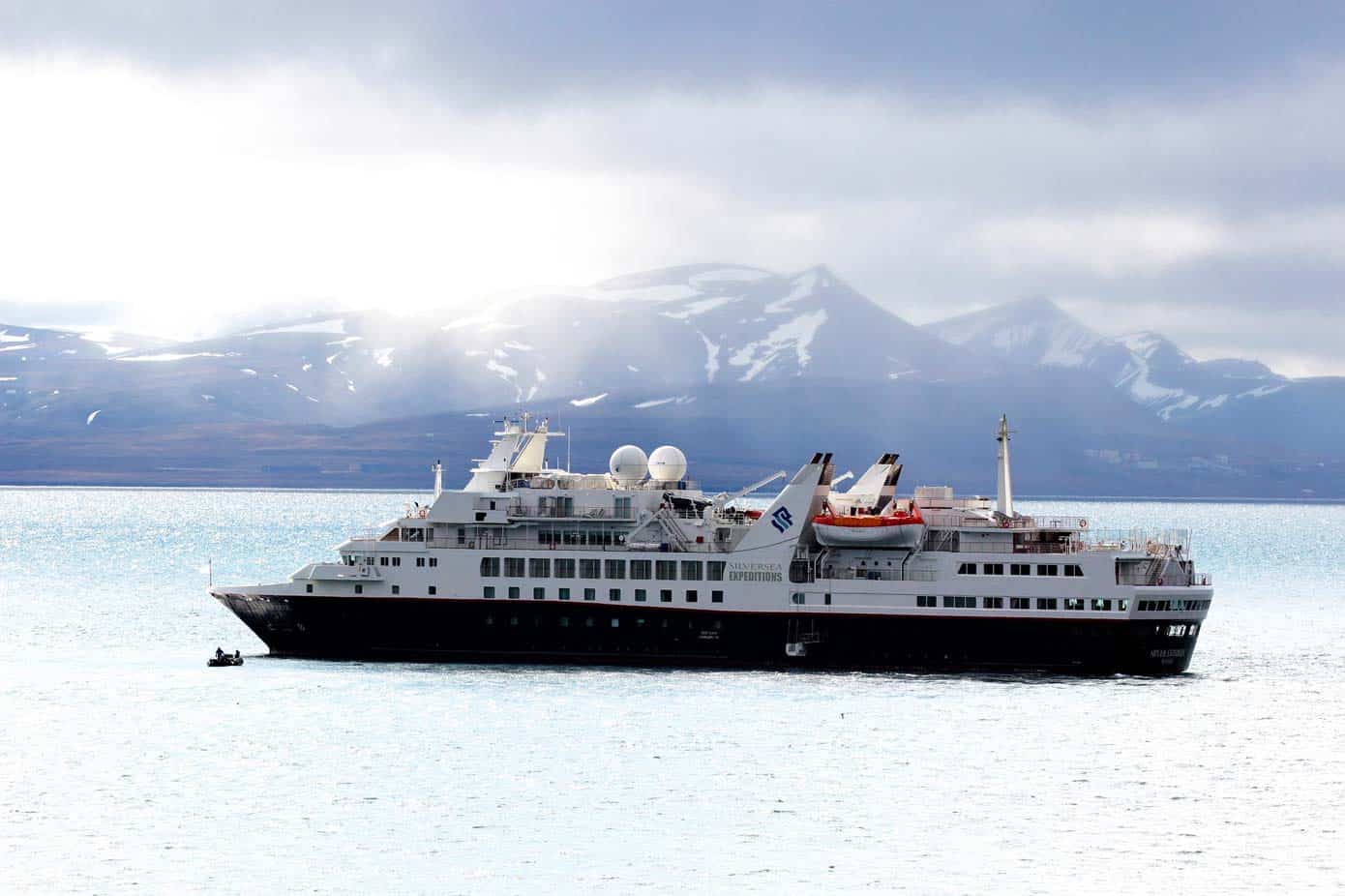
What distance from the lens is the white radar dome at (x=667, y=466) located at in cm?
7550

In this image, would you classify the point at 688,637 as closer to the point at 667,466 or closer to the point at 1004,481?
the point at 667,466

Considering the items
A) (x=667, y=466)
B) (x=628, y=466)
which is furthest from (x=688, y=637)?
(x=628, y=466)

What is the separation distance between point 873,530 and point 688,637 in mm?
8058

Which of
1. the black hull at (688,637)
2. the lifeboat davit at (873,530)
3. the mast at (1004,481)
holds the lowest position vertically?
the black hull at (688,637)

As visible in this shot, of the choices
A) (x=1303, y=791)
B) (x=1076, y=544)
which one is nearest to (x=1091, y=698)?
(x=1076, y=544)

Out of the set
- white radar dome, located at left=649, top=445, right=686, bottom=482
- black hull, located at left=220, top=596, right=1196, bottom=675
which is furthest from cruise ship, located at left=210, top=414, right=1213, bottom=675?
white radar dome, located at left=649, top=445, right=686, bottom=482

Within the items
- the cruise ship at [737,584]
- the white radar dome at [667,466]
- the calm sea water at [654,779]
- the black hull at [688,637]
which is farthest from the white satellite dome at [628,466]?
the calm sea water at [654,779]

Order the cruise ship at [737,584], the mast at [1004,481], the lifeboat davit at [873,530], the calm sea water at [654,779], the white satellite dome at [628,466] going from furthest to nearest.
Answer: the white satellite dome at [628,466] < the mast at [1004,481] < the lifeboat davit at [873,530] < the cruise ship at [737,584] < the calm sea water at [654,779]

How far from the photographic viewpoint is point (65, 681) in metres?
71.2

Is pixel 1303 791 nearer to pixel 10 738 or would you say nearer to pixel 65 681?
pixel 10 738

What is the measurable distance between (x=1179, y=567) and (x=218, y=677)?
3602 centimetres

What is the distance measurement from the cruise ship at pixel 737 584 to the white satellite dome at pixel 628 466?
0.15m

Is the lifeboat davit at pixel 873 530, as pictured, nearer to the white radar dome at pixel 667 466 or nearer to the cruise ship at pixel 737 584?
the cruise ship at pixel 737 584

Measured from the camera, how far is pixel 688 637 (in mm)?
71250
